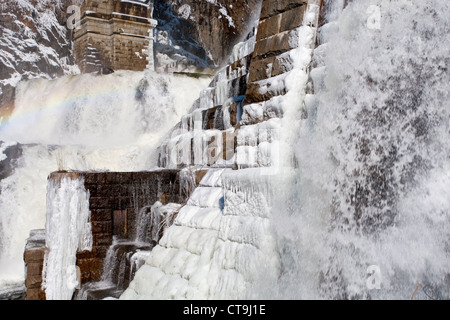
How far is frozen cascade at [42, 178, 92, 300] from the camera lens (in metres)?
6.82

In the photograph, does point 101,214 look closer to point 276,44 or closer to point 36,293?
point 36,293

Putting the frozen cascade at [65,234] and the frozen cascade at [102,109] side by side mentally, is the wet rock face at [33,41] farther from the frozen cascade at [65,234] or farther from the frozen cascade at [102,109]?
the frozen cascade at [65,234]

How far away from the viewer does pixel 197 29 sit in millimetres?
25656

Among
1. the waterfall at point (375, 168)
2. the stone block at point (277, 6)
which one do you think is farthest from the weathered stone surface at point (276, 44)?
the waterfall at point (375, 168)

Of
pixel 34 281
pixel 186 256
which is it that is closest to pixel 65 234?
pixel 34 281

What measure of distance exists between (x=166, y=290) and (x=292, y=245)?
0.98 m

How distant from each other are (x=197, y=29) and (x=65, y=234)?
2049 centimetres

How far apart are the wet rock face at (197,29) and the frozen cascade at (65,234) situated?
19.3m

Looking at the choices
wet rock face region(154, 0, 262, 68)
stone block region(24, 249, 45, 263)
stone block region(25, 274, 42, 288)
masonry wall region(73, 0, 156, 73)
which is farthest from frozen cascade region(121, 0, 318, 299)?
wet rock face region(154, 0, 262, 68)

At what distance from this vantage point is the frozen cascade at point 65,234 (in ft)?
22.4

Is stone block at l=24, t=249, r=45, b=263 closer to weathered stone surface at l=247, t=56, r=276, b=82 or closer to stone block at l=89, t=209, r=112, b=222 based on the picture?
stone block at l=89, t=209, r=112, b=222
